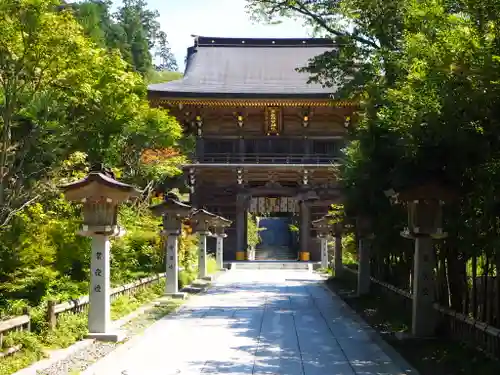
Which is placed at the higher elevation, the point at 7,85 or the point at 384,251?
the point at 7,85

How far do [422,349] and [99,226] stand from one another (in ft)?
15.3

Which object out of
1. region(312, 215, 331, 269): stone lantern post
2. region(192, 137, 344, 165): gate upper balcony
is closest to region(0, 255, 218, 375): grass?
region(312, 215, 331, 269): stone lantern post

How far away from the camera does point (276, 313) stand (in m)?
13.1

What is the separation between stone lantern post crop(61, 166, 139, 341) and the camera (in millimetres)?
9125

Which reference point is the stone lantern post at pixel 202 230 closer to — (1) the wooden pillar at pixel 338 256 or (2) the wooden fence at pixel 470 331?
(1) the wooden pillar at pixel 338 256

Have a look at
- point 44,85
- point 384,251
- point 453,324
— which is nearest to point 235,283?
point 384,251

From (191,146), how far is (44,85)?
17.2m

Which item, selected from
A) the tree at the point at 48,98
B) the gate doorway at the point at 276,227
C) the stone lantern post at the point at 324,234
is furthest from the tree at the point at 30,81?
the gate doorway at the point at 276,227

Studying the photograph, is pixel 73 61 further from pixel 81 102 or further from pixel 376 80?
pixel 376 80

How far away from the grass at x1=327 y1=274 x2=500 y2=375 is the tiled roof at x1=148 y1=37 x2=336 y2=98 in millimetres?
18007

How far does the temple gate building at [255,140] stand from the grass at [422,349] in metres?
17.4

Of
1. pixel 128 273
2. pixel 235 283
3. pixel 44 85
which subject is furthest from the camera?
pixel 235 283

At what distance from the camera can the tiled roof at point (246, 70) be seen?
29.8 meters

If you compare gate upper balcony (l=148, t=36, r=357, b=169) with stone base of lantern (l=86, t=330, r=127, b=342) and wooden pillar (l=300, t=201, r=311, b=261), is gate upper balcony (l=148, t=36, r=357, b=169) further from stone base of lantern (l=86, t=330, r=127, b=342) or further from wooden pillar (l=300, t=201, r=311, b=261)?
stone base of lantern (l=86, t=330, r=127, b=342)
